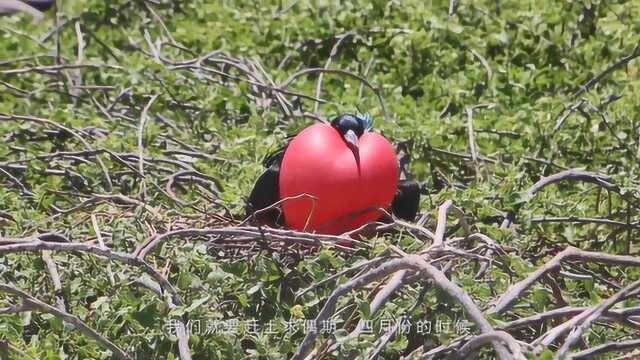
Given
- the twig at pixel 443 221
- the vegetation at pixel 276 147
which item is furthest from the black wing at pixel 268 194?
the twig at pixel 443 221

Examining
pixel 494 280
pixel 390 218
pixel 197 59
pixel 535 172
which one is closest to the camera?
pixel 494 280

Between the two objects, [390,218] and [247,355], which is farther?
[390,218]

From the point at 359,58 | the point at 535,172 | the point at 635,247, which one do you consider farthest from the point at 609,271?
the point at 359,58

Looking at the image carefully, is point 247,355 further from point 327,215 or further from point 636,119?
point 636,119

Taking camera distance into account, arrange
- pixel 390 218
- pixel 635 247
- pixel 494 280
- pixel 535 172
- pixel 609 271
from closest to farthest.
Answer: pixel 494 280 → pixel 390 218 → pixel 609 271 → pixel 635 247 → pixel 535 172

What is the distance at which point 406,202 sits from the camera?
2766 mm

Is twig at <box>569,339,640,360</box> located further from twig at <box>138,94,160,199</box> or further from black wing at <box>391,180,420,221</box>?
twig at <box>138,94,160,199</box>

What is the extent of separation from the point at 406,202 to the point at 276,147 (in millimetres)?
597

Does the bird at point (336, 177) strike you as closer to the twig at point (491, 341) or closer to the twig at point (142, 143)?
the twig at point (142, 143)

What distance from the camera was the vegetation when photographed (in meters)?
2.20

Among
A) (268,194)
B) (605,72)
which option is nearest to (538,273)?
(268,194)

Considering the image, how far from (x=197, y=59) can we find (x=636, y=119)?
1212mm

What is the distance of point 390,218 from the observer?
98.9 inches

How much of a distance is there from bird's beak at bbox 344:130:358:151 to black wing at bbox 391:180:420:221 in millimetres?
219
